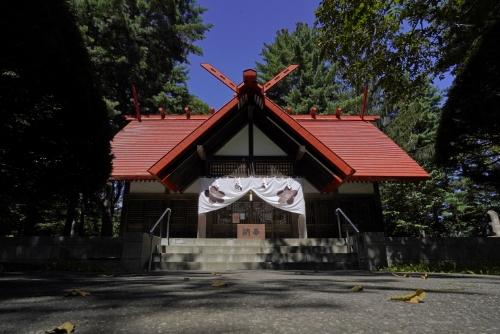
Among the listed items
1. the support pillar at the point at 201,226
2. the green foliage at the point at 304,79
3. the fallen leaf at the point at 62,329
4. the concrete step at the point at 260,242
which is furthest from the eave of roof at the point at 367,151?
the fallen leaf at the point at 62,329

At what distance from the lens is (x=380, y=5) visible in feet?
20.2

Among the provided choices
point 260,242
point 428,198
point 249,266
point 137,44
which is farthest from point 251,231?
point 428,198

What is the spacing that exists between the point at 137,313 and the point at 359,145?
476 inches

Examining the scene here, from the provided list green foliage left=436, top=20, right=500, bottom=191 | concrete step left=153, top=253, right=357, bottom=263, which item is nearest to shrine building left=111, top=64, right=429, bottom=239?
concrete step left=153, top=253, right=357, bottom=263

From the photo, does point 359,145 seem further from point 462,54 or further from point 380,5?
point 380,5

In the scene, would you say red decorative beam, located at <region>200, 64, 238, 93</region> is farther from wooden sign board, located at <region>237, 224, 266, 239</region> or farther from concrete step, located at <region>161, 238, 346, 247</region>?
concrete step, located at <region>161, 238, 346, 247</region>

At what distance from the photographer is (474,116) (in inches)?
291

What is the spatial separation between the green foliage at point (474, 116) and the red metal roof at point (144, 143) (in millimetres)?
8765

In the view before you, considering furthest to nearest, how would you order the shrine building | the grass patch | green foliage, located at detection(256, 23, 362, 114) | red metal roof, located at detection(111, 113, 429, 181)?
1. green foliage, located at detection(256, 23, 362, 114)
2. red metal roof, located at detection(111, 113, 429, 181)
3. the shrine building
4. the grass patch

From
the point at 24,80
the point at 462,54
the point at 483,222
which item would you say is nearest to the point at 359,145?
the point at 462,54

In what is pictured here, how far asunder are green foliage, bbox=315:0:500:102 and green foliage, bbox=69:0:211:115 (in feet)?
34.9

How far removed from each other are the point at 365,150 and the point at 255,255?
7.23 metres

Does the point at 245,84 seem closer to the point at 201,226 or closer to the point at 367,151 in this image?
the point at 201,226

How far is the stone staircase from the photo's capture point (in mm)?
6930
